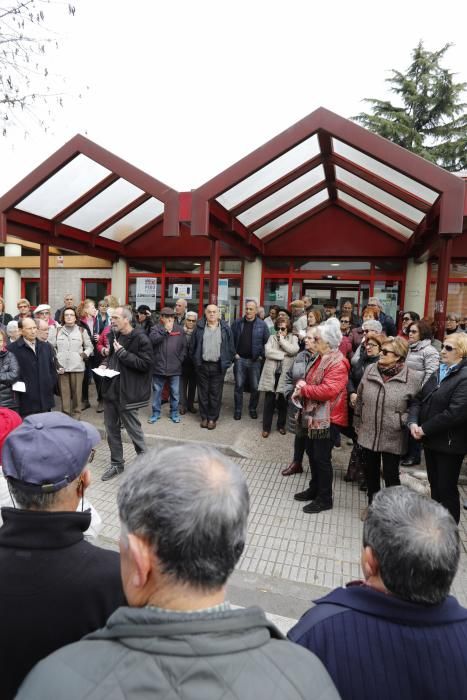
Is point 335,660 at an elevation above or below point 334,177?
below

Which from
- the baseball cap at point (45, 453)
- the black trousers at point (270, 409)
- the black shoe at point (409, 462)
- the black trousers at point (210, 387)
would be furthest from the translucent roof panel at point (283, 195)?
the baseball cap at point (45, 453)

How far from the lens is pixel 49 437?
59.0 inches

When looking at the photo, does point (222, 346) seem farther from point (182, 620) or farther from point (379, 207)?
point (182, 620)

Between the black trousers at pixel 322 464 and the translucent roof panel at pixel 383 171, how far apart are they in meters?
4.37

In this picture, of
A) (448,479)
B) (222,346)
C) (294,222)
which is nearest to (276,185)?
(294,222)

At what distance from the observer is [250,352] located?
735 centimetres

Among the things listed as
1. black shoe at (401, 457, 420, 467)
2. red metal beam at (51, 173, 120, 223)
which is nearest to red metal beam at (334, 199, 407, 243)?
red metal beam at (51, 173, 120, 223)

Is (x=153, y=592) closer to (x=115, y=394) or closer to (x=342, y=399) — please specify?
(x=342, y=399)

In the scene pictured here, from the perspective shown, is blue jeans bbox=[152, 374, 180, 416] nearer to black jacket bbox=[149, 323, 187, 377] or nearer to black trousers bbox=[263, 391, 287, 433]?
black jacket bbox=[149, 323, 187, 377]

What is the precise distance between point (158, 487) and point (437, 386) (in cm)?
359

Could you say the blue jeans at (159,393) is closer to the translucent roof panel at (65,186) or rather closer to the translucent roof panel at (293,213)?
the translucent roof panel at (65,186)

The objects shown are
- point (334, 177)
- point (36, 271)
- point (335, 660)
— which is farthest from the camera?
point (36, 271)

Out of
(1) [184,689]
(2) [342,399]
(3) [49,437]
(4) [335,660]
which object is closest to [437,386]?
(2) [342,399]

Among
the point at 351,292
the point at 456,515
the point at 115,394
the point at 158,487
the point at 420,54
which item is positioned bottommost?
the point at 456,515
